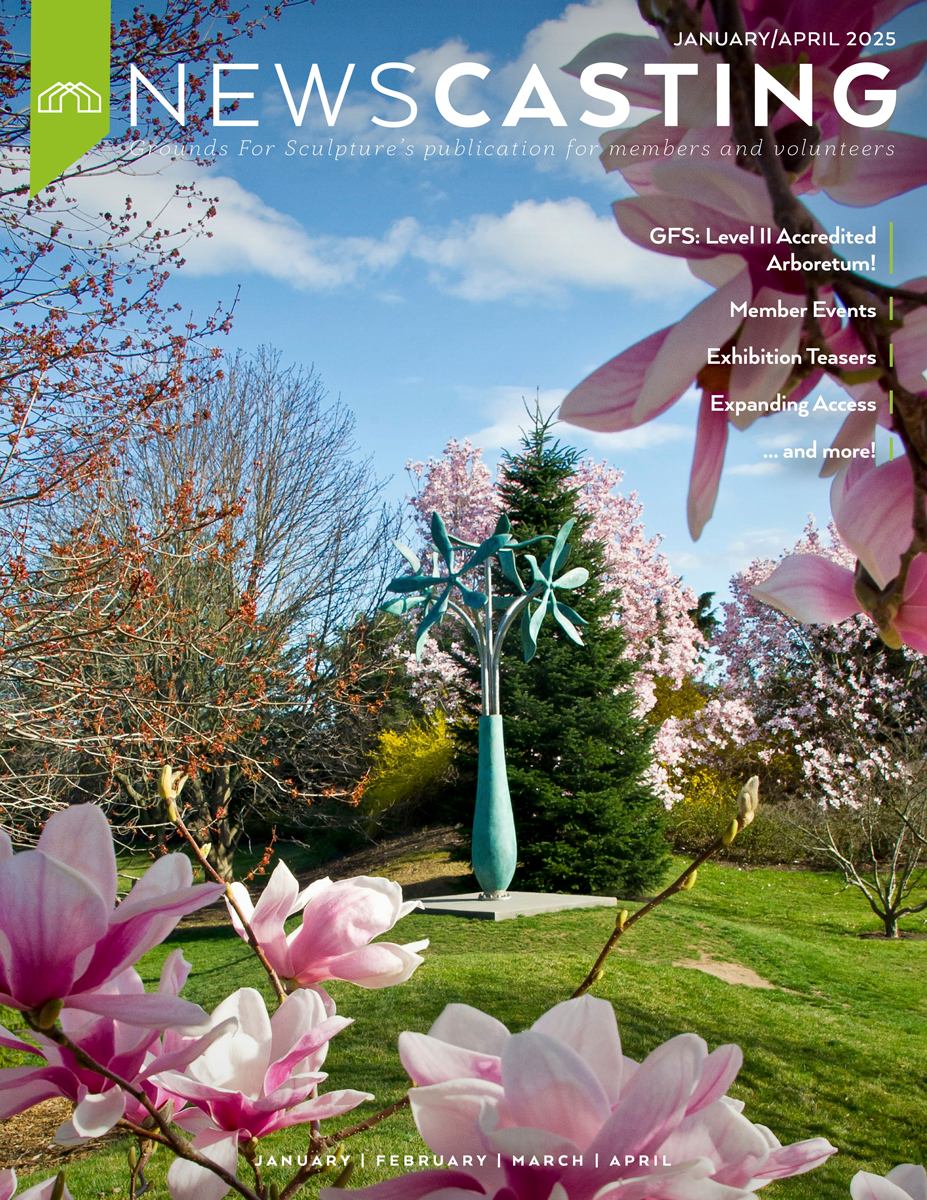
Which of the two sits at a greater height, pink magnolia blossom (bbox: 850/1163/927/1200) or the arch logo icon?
the arch logo icon

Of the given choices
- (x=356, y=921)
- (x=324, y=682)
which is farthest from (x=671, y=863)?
(x=356, y=921)

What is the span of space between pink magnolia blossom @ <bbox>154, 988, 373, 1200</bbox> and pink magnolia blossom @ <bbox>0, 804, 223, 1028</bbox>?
110 millimetres

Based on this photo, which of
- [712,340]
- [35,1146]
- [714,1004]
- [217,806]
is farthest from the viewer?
[217,806]

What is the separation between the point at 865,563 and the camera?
28 cm

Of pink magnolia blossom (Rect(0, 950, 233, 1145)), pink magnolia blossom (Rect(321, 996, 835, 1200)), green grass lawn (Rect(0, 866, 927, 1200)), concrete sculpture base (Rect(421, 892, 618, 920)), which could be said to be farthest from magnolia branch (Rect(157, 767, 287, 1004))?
concrete sculpture base (Rect(421, 892, 618, 920))

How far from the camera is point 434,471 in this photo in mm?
12367

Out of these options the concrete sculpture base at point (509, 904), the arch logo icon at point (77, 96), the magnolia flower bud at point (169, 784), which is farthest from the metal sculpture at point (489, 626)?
the magnolia flower bud at point (169, 784)

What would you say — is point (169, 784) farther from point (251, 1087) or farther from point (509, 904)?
point (509, 904)

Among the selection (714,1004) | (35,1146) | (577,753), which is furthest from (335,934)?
(577,753)

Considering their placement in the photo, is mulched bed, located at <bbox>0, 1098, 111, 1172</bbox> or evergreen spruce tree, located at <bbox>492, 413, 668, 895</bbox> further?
evergreen spruce tree, located at <bbox>492, 413, 668, 895</bbox>

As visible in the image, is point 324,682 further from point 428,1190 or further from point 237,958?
point 428,1190

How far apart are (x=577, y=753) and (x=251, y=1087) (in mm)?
8649

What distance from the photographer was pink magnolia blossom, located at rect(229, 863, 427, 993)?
50cm

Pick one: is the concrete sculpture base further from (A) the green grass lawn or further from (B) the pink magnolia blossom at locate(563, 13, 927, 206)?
(B) the pink magnolia blossom at locate(563, 13, 927, 206)
